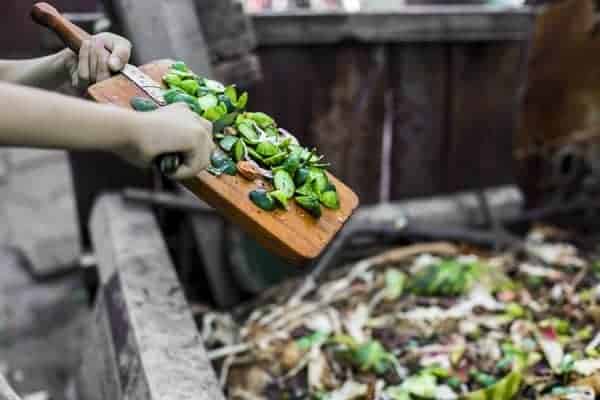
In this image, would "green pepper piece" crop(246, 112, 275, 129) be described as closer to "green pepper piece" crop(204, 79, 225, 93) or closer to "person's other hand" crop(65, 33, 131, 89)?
"green pepper piece" crop(204, 79, 225, 93)

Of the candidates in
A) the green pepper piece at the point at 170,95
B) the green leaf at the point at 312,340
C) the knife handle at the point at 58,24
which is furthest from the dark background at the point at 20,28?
the green leaf at the point at 312,340

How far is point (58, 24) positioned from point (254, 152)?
603 mm

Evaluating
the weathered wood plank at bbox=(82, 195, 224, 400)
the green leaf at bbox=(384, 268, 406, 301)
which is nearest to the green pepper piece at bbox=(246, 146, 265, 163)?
the weathered wood plank at bbox=(82, 195, 224, 400)

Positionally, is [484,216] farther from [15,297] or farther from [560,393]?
[15,297]

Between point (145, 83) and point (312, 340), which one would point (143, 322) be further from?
point (145, 83)

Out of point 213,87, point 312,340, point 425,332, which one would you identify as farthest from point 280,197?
point 425,332

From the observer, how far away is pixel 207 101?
6.13 ft

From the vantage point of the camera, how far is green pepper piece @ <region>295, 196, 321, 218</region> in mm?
1827

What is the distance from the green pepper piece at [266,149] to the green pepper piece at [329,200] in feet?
0.58

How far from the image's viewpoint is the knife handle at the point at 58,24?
1.81 m

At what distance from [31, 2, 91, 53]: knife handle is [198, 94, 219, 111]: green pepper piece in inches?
13.6

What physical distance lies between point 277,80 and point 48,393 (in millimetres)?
2378

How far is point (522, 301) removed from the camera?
10.5 feet

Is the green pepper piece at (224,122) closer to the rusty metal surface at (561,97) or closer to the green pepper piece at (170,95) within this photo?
the green pepper piece at (170,95)
